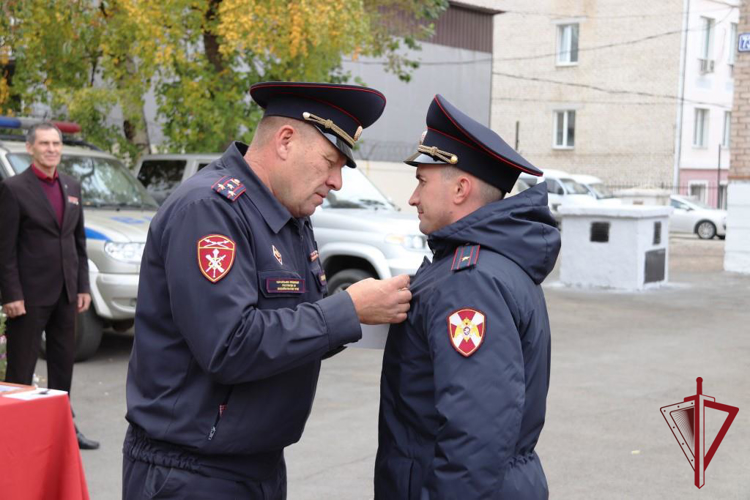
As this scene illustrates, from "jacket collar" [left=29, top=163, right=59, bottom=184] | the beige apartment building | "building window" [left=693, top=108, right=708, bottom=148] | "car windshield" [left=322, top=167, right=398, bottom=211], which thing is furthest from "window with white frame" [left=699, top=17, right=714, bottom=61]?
"jacket collar" [left=29, top=163, right=59, bottom=184]

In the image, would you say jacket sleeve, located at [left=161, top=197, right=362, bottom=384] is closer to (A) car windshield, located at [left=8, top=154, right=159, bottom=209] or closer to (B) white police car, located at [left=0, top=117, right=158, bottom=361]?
(B) white police car, located at [left=0, top=117, right=158, bottom=361]

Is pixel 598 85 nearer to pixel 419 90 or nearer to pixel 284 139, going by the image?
pixel 419 90

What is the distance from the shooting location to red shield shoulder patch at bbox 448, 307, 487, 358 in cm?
224

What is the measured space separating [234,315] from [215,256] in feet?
Answer: 0.52

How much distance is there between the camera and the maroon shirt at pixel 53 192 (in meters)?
6.18

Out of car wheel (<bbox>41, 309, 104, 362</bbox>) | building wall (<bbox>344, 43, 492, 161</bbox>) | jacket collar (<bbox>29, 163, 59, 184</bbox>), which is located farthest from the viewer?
building wall (<bbox>344, 43, 492, 161</bbox>)

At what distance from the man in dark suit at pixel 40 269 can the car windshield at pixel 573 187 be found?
22.7 meters

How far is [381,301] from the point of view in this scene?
2.36 metres

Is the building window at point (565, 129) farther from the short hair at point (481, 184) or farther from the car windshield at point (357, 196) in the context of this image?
the short hair at point (481, 184)

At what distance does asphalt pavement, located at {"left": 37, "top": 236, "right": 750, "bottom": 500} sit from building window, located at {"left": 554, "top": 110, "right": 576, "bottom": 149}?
26156 mm

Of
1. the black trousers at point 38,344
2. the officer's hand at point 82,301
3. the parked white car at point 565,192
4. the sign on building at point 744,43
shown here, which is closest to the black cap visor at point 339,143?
the black trousers at point 38,344

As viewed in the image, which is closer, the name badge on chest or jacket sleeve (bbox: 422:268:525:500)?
jacket sleeve (bbox: 422:268:525:500)

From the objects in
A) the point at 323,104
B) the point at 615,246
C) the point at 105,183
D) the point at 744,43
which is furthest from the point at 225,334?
the point at 744,43

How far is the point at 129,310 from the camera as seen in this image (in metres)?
8.34
